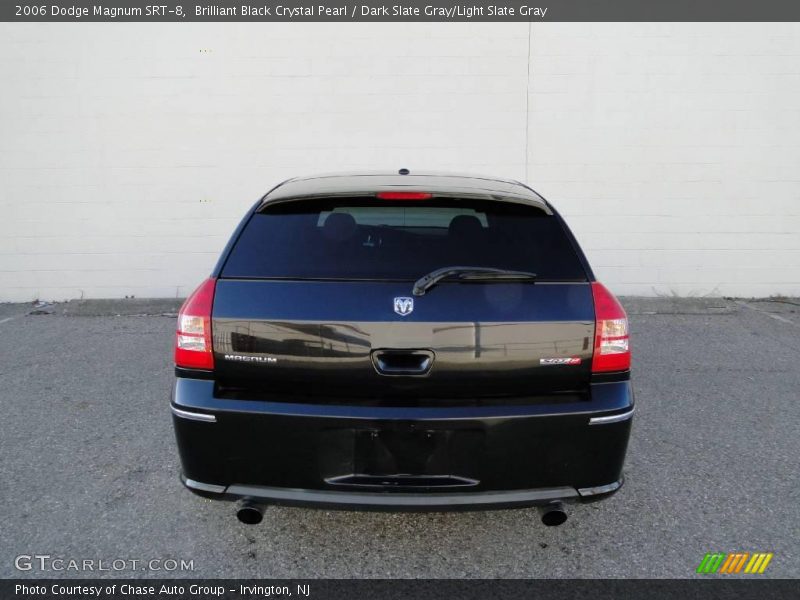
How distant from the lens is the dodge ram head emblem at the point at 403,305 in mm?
2330

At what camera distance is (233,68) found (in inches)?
299

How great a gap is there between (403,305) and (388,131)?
5798 millimetres

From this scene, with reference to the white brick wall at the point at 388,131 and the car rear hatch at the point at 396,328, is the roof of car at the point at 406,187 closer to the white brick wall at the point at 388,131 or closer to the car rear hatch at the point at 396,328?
the car rear hatch at the point at 396,328

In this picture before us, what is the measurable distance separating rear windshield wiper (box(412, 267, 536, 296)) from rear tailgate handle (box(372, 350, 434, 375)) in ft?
0.79

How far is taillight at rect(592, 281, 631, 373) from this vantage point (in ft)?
7.97

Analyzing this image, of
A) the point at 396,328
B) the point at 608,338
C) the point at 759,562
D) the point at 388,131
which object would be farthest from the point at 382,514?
the point at 388,131

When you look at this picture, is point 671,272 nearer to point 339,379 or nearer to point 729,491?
point 729,491

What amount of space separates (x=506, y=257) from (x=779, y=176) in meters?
7.07

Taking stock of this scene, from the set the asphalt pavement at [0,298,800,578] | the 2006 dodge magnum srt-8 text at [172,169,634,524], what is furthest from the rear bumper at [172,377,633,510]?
the asphalt pavement at [0,298,800,578]

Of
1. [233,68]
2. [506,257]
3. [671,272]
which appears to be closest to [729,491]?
[506,257]
